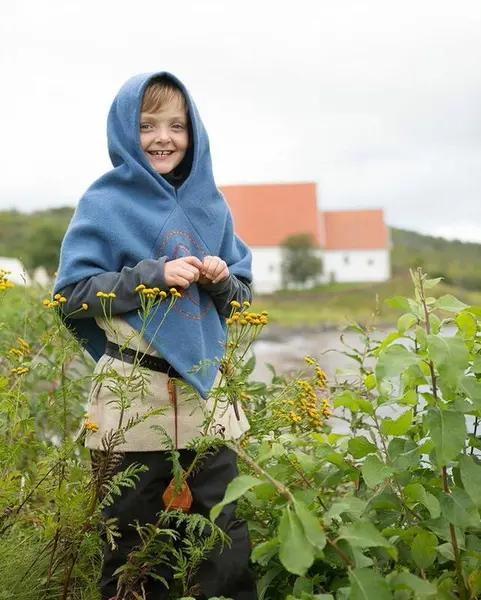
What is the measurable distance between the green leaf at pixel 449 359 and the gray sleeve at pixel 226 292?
0.86m

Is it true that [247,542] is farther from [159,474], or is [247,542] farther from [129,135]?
[129,135]

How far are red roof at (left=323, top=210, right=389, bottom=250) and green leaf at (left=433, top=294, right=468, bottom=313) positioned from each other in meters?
32.2

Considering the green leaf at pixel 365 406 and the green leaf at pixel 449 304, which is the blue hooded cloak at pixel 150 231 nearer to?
the green leaf at pixel 365 406

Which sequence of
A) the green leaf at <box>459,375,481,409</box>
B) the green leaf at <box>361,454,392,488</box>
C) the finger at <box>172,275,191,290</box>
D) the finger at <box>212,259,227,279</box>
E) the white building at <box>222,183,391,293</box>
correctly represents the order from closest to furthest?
the green leaf at <box>459,375,481,409</box>
the green leaf at <box>361,454,392,488</box>
the finger at <box>172,275,191,290</box>
the finger at <box>212,259,227,279</box>
the white building at <box>222,183,391,293</box>

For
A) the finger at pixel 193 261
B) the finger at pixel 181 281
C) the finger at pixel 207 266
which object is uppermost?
the finger at pixel 193 261

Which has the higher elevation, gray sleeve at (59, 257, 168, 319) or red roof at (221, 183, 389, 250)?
gray sleeve at (59, 257, 168, 319)

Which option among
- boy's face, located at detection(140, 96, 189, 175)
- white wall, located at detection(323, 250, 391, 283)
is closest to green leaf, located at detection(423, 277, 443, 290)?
boy's face, located at detection(140, 96, 189, 175)

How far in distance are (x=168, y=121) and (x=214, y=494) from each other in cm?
104

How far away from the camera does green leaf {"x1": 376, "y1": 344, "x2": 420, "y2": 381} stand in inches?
62.6

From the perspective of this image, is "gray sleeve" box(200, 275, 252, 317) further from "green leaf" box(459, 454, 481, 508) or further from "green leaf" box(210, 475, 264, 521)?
"green leaf" box(210, 475, 264, 521)

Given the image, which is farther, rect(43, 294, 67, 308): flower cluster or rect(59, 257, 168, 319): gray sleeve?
rect(59, 257, 168, 319): gray sleeve

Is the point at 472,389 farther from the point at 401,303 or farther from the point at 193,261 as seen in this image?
the point at 193,261

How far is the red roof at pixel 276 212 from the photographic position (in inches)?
1225

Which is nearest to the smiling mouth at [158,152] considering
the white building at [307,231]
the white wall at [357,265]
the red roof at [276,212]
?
the white building at [307,231]
